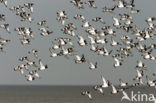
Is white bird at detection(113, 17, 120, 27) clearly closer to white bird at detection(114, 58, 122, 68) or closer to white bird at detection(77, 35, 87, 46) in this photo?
white bird at detection(77, 35, 87, 46)

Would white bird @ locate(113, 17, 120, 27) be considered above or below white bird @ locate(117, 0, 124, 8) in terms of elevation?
below

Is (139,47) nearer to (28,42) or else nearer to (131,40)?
(131,40)

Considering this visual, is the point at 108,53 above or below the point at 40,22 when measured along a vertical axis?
below

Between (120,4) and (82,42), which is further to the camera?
(82,42)

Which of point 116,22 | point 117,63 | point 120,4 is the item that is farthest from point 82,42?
point 120,4

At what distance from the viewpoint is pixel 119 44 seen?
5278cm

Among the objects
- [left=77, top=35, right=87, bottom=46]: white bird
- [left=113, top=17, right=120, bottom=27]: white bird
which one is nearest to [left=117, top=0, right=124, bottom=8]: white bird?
[left=113, top=17, right=120, bottom=27]: white bird

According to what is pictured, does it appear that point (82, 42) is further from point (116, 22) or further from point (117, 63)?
point (117, 63)

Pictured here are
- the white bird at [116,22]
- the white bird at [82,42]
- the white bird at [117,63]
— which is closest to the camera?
the white bird at [116,22]

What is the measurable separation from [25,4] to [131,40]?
1024 cm

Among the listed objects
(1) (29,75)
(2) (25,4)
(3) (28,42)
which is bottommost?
(1) (29,75)

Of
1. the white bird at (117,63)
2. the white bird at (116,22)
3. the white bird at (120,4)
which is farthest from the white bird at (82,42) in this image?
the white bird at (120,4)

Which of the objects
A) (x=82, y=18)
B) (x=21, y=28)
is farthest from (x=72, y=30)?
(x=21, y=28)

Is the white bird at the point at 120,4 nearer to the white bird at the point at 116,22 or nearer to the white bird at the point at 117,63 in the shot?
the white bird at the point at 116,22
